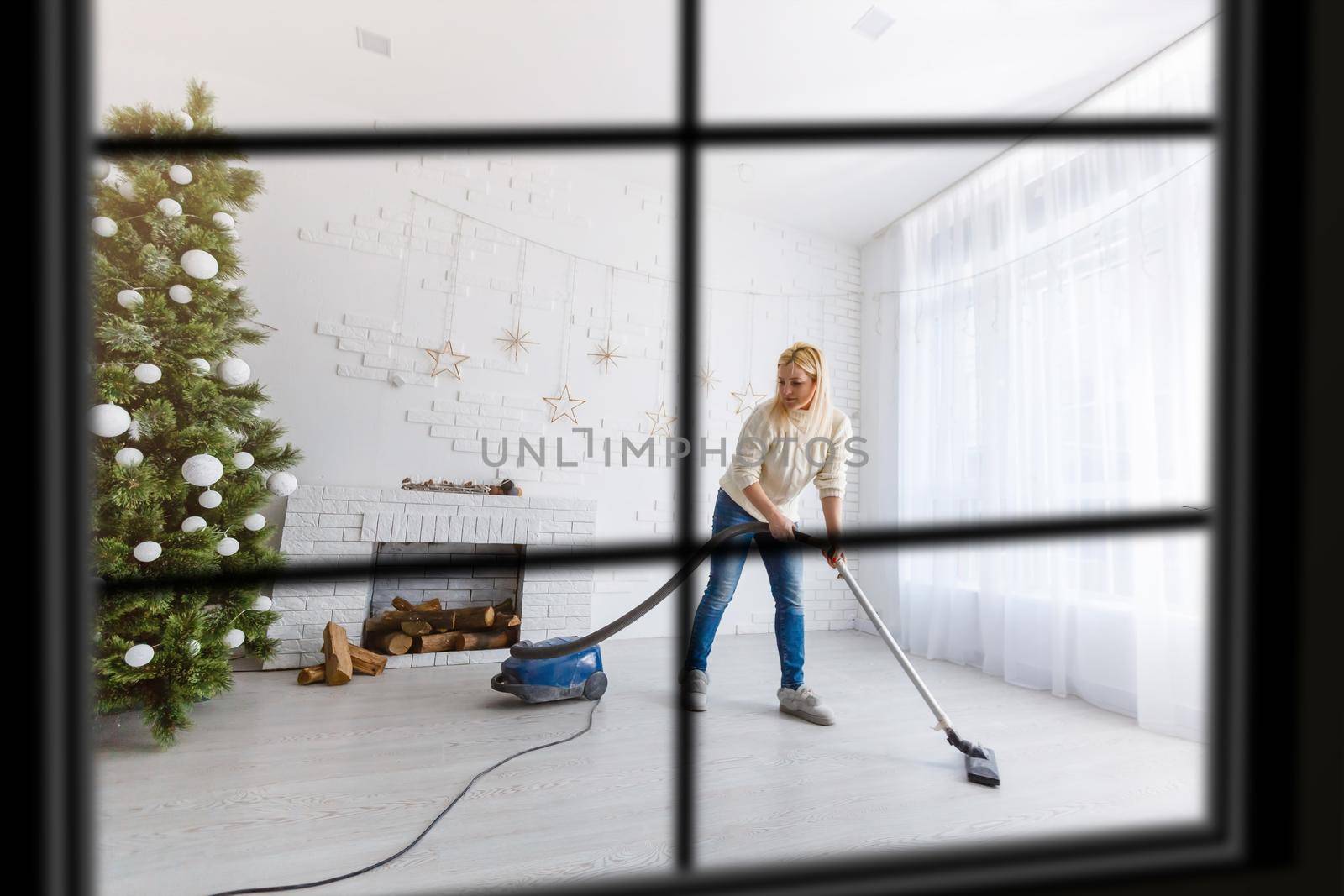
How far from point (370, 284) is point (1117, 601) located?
3347mm

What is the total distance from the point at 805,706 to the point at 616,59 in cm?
256

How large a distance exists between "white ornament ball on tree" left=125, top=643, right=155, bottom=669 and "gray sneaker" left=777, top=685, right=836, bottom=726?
1836 mm

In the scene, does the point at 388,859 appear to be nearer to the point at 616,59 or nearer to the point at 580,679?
the point at 580,679

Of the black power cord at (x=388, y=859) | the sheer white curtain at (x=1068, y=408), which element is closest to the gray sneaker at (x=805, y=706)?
the black power cord at (x=388, y=859)

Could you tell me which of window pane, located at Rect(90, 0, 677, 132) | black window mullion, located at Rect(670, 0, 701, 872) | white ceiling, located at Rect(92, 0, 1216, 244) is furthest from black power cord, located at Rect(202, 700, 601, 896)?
window pane, located at Rect(90, 0, 677, 132)

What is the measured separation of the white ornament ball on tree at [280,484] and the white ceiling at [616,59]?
4.97 feet

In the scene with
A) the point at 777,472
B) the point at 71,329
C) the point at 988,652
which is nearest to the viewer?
the point at 71,329

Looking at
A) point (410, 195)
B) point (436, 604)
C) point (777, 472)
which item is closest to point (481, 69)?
point (410, 195)

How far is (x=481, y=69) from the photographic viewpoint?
100 inches

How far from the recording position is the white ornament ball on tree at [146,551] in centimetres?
167

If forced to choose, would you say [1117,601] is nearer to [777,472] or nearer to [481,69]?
[777,472]

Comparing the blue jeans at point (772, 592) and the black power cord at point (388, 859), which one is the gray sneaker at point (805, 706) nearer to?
the blue jeans at point (772, 592)

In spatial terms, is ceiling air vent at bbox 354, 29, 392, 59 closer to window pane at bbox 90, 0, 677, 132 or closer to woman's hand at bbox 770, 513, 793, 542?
window pane at bbox 90, 0, 677, 132

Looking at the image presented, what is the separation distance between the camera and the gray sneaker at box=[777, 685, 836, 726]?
1921mm
